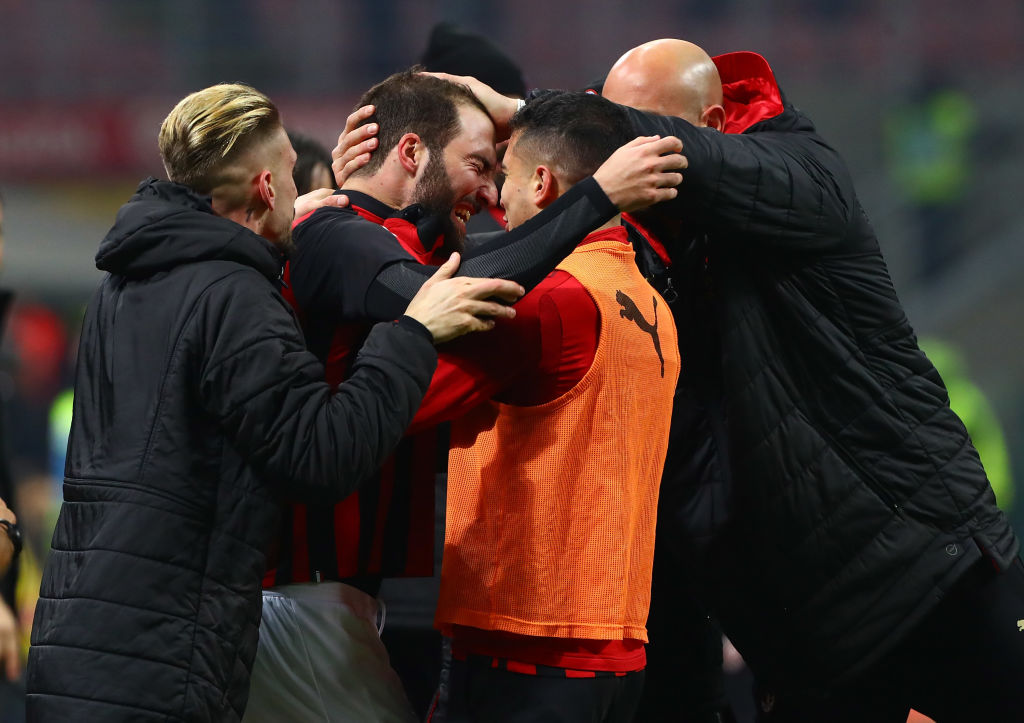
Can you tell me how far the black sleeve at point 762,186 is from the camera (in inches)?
110

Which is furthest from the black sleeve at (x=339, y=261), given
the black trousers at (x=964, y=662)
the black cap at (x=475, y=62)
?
the black cap at (x=475, y=62)

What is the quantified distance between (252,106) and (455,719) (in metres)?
1.23

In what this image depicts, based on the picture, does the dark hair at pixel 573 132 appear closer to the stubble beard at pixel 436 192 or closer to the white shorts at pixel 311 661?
the stubble beard at pixel 436 192

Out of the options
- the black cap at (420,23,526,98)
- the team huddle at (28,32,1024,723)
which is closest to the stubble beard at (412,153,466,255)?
the team huddle at (28,32,1024,723)

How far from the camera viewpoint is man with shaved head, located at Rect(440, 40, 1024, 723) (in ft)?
9.98

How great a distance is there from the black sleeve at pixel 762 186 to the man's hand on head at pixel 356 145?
23.5 inches

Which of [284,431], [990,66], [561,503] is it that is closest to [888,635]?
[561,503]

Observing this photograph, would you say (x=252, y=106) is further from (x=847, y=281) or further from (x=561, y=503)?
(x=847, y=281)

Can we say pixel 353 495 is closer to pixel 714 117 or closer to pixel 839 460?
pixel 839 460

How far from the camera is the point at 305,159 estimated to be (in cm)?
444

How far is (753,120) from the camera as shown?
319 centimetres

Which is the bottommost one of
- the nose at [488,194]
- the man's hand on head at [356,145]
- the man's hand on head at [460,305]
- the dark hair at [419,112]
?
the man's hand on head at [460,305]

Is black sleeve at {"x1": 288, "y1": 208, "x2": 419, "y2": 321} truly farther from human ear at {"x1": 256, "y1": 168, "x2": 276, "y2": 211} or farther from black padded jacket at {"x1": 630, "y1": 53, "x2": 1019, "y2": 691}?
black padded jacket at {"x1": 630, "y1": 53, "x2": 1019, "y2": 691}

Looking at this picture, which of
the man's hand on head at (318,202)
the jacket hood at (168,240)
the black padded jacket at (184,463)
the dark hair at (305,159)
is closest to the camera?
the black padded jacket at (184,463)
